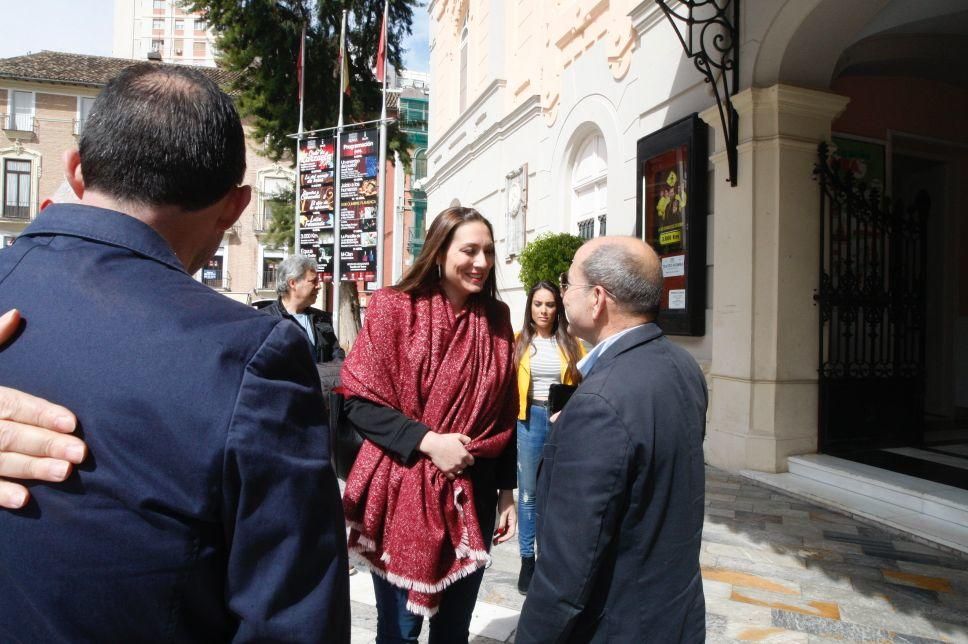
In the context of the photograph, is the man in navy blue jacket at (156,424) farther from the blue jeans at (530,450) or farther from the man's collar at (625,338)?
the blue jeans at (530,450)

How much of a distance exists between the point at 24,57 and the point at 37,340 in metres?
48.0

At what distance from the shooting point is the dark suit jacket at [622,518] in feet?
5.17

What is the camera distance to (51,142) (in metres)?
38.2

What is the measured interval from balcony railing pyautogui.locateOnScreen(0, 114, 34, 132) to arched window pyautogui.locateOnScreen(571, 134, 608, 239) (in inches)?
1533

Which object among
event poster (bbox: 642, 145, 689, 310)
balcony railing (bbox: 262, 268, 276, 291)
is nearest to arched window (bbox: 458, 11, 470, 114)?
event poster (bbox: 642, 145, 689, 310)

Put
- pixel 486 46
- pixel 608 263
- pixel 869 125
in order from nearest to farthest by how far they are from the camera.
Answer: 1. pixel 608 263
2. pixel 869 125
3. pixel 486 46

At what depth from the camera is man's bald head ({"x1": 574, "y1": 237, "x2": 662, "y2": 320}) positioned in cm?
183

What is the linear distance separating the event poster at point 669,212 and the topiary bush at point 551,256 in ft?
2.78

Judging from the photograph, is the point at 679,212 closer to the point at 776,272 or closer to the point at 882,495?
the point at 776,272

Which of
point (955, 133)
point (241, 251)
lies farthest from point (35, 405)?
point (241, 251)

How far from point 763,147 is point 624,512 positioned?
5.24m

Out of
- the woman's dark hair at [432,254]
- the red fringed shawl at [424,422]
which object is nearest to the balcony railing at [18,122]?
the woman's dark hair at [432,254]

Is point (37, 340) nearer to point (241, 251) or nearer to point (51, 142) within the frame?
point (241, 251)

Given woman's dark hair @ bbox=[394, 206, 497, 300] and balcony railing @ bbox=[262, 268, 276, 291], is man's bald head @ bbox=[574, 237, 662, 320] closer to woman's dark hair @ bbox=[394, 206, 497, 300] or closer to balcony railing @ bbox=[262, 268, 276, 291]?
woman's dark hair @ bbox=[394, 206, 497, 300]
